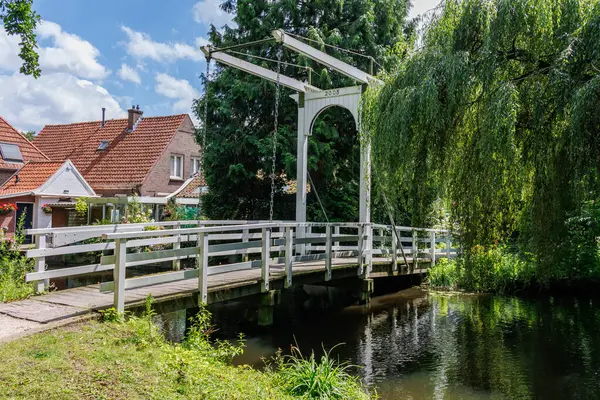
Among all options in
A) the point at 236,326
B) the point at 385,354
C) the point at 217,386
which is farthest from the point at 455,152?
the point at 236,326

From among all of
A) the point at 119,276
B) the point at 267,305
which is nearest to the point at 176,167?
the point at 267,305

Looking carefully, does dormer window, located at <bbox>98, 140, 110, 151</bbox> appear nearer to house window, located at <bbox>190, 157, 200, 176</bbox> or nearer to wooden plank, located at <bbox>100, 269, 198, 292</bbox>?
house window, located at <bbox>190, 157, 200, 176</bbox>

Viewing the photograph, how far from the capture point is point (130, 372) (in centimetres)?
426

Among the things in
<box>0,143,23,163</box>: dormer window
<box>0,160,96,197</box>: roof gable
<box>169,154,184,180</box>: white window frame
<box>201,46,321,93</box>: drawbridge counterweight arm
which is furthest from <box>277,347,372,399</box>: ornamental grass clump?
<box>0,143,23,163</box>: dormer window

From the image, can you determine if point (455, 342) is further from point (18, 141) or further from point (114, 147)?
point (18, 141)

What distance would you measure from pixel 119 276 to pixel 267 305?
9.82ft

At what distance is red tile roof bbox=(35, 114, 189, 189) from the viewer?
21.9 m

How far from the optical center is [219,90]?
15.7 m

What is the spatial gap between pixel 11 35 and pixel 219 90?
301 inches

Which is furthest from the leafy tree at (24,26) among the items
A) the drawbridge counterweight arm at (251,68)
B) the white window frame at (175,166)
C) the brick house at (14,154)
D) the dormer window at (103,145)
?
the dormer window at (103,145)

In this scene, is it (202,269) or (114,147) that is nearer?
(202,269)

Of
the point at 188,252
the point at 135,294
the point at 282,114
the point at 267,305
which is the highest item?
the point at 282,114

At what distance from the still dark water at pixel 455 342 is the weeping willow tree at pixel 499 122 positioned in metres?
1.58

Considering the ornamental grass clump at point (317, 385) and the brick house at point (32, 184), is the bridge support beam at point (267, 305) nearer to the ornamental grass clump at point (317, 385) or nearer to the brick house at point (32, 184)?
the ornamental grass clump at point (317, 385)
